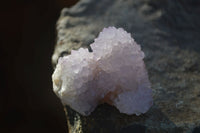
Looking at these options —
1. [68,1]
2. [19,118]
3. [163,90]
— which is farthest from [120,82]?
[68,1]

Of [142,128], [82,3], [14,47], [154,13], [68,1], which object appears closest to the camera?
[142,128]

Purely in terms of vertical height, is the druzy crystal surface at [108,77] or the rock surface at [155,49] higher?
the druzy crystal surface at [108,77]

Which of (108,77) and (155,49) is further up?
(108,77)

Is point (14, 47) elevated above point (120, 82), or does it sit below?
below

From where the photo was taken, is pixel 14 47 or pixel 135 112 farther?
pixel 14 47

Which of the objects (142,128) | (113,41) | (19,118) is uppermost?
(113,41)

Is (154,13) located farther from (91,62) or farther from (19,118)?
(19,118)
